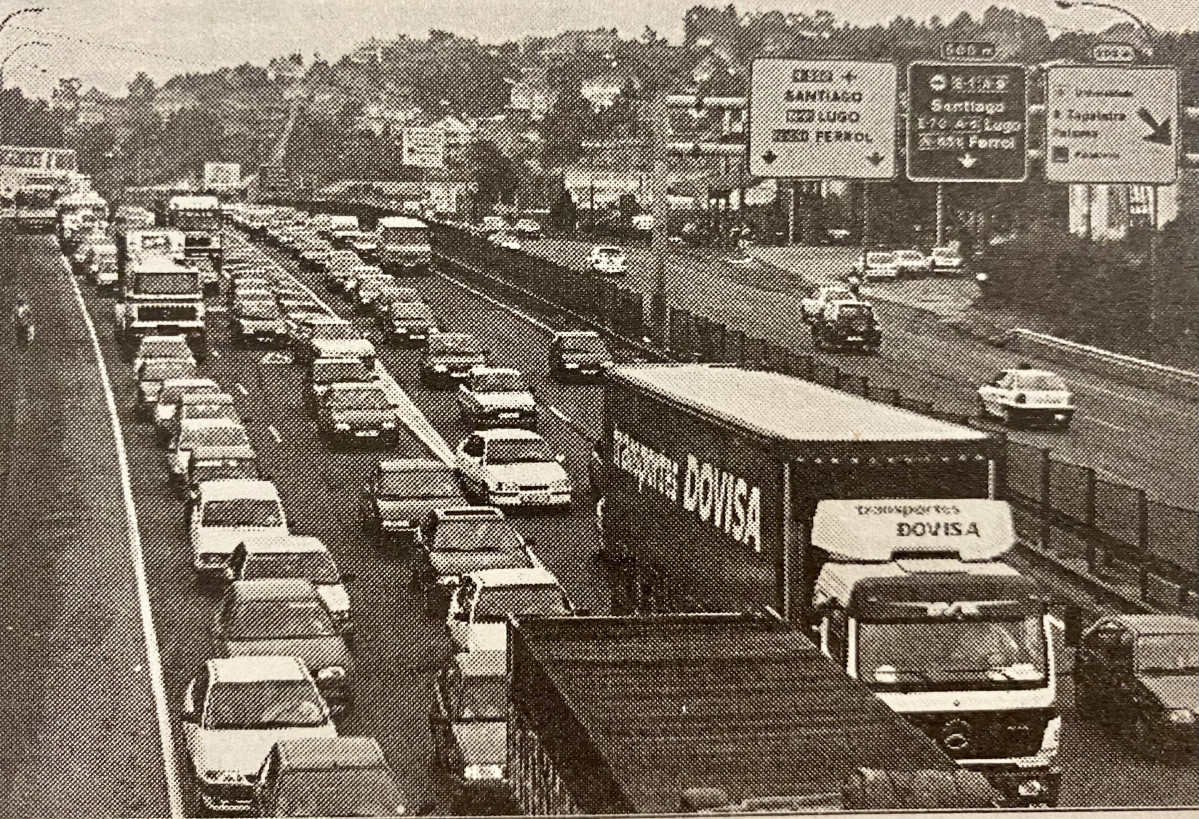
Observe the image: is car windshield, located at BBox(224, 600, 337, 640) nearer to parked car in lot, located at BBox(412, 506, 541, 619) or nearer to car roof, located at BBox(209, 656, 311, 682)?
car roof, located at BBox(209, 656, 311, 682)

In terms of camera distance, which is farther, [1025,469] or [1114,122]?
[1025,469]

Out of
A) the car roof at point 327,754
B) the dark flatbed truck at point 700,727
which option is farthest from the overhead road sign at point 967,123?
the car roof at point 327,754

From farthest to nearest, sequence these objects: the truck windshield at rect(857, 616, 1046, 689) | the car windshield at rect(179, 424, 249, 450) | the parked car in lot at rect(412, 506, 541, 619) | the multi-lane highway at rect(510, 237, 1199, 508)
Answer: the multi-lane highway at rect(510, 237, 1199, 508) → the car windshield at rect(179, 424, 249, 450) → the parked car in lot at rect(412, 506, 541, 619) → the truck windshield at rect(857, 616, 1046, 689)

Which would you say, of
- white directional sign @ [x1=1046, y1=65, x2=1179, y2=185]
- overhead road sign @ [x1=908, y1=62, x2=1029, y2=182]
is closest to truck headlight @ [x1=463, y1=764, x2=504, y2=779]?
overhead road sign @ [x1=908, y1=62, x2=1029, y2=182]

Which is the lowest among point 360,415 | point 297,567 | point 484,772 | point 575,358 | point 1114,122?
point 484,772

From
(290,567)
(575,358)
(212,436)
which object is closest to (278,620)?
(290,567)

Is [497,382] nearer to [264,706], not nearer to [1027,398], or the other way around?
[1027,398]
